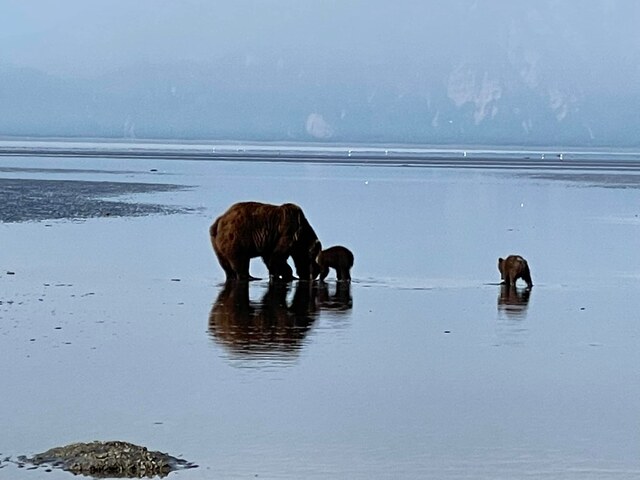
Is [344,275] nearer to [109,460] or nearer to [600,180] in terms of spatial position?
[109,460]

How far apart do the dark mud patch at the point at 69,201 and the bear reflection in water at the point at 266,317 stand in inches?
488

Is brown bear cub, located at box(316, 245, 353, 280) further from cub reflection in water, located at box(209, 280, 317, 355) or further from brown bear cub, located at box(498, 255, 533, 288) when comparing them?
brown bear cub, located at box(498, 255, 533, 288)

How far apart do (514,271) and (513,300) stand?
1.29 meters

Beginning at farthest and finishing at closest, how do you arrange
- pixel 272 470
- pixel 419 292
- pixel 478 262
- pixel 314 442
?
1. pixel 478 262
2. pixel 419 292
3. pixel 314 442
4. pixel 272 470

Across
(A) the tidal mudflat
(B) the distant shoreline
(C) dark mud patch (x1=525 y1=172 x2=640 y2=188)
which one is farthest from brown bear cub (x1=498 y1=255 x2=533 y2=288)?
(B) the distant shoreline

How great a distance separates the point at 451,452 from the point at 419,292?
905 centimetres

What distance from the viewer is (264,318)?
16.2 m

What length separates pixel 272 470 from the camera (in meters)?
9.46

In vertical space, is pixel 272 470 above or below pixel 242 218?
below

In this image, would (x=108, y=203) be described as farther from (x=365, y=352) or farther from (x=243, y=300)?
(x=365, y=352)

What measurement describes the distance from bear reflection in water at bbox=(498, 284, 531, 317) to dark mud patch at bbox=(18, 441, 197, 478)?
26.9 ft

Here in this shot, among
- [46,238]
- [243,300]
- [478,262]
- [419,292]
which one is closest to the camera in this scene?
[243,300]

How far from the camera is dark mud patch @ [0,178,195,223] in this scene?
32.9 m

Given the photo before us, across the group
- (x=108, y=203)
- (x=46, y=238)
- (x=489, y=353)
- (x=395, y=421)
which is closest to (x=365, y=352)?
(x=489, y=353)
